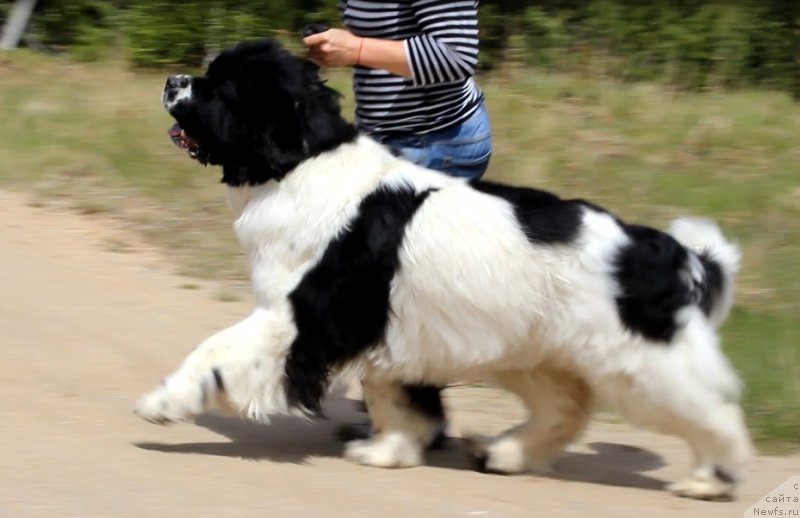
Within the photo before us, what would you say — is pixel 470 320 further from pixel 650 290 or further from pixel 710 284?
pixel 710 284

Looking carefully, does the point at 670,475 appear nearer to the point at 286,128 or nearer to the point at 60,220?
the point at 286,128

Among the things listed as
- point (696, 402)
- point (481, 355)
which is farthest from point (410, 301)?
point (696, 402)

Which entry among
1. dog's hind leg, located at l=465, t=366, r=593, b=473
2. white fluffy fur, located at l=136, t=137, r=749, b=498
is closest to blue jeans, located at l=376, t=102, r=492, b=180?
white fluffy fur, located at l=136, t=137, r=749, b=498

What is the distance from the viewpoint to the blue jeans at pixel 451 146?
5.43 m

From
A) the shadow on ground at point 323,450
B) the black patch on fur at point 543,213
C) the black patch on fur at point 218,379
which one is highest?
the black patch on fur at point 543,213

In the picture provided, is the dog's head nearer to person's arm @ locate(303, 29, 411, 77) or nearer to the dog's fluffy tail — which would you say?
person's arm @ locate(303, 29, 411, 77)

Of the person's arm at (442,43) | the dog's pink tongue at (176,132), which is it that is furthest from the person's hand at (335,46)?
the dog's pink tongue at (176,132)

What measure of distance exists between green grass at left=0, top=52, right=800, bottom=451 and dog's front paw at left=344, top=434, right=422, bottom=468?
2.02 m

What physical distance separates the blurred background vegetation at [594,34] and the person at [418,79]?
6.64 meters

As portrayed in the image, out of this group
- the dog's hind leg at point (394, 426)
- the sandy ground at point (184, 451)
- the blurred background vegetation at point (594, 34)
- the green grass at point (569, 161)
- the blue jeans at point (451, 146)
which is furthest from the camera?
the blurred background vegetation at point (594, 34)

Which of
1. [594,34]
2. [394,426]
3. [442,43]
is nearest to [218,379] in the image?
[394,426]

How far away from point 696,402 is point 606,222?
729 mm

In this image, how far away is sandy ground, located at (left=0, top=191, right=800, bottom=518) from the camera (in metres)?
4.68

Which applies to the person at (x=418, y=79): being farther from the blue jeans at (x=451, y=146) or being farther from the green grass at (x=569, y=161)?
the green grass at (x=569, y=161)
